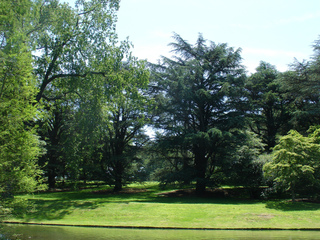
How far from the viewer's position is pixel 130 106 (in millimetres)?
21719

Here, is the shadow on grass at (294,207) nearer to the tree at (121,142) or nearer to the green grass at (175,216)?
the green grass at (175,216)

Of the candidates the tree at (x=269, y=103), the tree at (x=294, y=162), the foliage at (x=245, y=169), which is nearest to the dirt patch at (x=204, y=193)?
the foliage at (x=245, y=169)

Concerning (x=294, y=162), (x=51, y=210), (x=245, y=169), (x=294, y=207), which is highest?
(x=294, y=162)

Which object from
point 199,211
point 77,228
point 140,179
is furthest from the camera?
point 140,179

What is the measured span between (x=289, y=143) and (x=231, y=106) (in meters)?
9.24

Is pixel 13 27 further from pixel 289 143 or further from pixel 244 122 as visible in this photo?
pixel 244 122

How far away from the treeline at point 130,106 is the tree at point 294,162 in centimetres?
7

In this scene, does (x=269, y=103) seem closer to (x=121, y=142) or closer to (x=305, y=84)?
(x=305, y=84)

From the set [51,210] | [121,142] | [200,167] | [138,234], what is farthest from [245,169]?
[51,210]

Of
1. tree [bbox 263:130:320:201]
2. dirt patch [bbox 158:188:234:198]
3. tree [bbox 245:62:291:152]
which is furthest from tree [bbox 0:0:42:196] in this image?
tree [bbox 245:62:291:152]

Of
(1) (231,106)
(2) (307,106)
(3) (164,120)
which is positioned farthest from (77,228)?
(2) (307,106)

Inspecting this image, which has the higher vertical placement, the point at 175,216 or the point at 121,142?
the point at 121,142

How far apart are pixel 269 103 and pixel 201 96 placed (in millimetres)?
13194

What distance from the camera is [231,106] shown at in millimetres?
→ 27297
